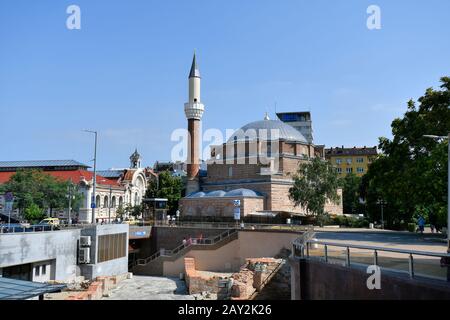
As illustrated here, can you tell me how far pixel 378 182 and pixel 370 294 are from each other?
23.3m

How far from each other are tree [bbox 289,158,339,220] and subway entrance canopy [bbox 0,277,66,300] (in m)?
34.2

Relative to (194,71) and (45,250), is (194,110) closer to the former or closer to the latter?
(194,71)

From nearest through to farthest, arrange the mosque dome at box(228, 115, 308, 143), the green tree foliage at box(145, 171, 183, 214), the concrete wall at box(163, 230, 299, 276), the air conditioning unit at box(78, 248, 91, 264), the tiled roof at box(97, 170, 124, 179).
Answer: the air conditioning unit at box(78, 248, 91, 264)
the concrete wall at box(163, 230, 299, 276)
the mosque dome at box(228, 115, 308, 143)
the green tree foliage at box(145, 171, 183, 214)
the tiled roof at box(97, 170, 124, 179)

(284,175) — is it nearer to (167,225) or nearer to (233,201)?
(233,201)

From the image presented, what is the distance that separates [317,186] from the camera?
44.9 m

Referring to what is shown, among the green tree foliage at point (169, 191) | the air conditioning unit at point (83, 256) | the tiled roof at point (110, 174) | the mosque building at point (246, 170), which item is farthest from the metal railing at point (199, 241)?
the tiled roof at point (110, 174)

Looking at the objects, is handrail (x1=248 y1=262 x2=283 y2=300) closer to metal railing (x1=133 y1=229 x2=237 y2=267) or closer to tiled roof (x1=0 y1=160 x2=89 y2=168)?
metal railing (x1=133 y1=229 x2=237 y2=267)

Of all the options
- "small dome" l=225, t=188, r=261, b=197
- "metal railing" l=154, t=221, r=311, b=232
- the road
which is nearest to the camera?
the road

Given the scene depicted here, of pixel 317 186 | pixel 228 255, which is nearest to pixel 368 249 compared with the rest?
pixel 228 255

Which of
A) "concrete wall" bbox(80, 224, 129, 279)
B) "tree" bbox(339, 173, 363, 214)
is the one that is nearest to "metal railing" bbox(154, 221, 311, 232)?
"concrete wall" bbox(80, 224, 129, 279)

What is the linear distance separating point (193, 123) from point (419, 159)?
114 feet

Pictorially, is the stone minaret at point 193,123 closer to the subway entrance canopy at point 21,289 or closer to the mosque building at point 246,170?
the mosque building at point 246,170

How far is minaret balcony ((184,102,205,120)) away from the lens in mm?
57938
